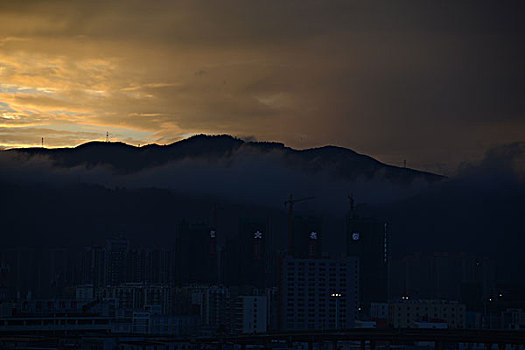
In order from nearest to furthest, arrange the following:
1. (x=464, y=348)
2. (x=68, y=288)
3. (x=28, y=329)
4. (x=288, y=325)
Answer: (x=28, y=329), (x=464, y=348), (x=288, y=325), (x=68, y=288)

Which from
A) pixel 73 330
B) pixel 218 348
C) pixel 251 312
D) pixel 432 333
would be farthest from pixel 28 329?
pixel 251 312

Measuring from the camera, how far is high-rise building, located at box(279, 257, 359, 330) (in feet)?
576

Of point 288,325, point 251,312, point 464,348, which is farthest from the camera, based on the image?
point 288,325

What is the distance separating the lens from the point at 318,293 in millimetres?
183750

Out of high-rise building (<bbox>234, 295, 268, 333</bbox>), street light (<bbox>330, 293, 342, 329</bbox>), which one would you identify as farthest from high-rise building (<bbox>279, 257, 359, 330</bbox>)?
high-rise building (<bbox>234, 295, 268, 333</bbox>)

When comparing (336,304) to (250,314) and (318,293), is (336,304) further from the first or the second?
(250,314)

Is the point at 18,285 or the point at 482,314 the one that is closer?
the point at 482,314

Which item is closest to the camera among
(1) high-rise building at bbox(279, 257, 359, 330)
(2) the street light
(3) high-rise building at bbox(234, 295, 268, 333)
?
(3) high-rise building at bbox(234, 295, 268, 333)

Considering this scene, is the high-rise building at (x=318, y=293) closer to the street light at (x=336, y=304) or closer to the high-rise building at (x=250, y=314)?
the street light at (x=336, y=304)

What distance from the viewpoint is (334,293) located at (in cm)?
18388

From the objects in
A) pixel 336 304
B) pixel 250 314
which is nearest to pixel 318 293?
pixel 336 304

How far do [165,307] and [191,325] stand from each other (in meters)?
25.1

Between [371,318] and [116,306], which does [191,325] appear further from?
[371,318]

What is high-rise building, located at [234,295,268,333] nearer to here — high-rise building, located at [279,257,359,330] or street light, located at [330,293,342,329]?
high-rise building, located at [279,257,359,330]
